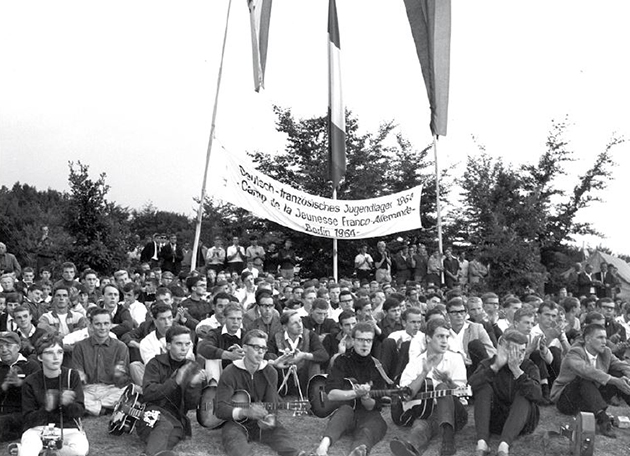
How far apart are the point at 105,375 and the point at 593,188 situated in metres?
19.6

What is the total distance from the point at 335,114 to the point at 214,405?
11.4m

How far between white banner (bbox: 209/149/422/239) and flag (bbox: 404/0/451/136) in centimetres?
239

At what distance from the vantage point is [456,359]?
6266 mm

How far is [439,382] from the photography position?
6.14 m

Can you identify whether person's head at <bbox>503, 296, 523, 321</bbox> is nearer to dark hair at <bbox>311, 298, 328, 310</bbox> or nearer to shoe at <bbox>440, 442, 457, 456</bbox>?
dark hair at <bbox>311, 298, 328, 310</bbox>

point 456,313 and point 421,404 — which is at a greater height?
point 456,313

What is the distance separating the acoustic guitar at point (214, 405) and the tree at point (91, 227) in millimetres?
10616

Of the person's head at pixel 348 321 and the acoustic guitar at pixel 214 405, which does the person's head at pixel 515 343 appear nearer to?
the acoustic guitar at pixel 214 405

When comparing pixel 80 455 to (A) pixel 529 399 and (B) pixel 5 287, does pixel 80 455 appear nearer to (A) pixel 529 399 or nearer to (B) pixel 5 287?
(A) pixel 529 399

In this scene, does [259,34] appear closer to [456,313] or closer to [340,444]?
[456,313]

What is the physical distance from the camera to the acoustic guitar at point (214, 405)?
19.8 feet

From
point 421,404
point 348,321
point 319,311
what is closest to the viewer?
point 421,404

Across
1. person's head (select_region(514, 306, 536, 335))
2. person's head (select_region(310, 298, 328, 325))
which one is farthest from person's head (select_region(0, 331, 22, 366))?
person's head (select_region(514, 306, 536, 335))

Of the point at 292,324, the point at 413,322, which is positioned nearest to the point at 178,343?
the point at 292,324
